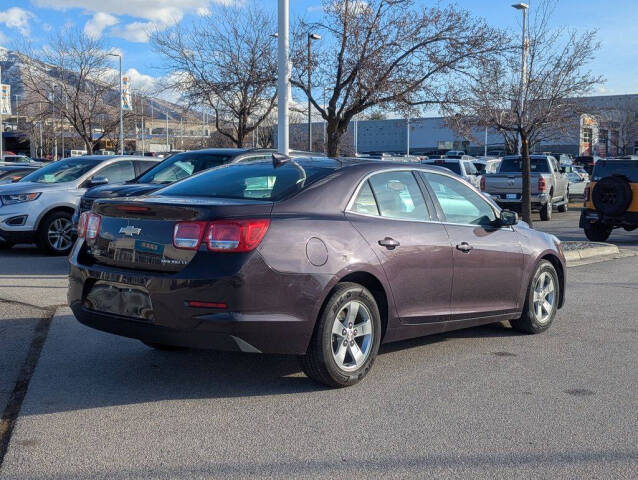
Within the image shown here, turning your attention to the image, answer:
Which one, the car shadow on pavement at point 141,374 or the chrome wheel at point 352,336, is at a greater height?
the chrome wheel at point 352,336

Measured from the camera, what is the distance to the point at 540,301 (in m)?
7.33

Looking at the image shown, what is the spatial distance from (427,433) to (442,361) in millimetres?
1776

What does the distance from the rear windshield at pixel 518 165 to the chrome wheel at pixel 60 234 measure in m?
15.0

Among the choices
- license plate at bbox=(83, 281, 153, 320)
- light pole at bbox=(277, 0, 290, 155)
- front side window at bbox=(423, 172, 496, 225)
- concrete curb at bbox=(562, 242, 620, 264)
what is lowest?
concrete curb at bbox=(562, 242, 620, 264)

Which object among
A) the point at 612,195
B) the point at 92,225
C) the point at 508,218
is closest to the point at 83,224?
the point at 92,225

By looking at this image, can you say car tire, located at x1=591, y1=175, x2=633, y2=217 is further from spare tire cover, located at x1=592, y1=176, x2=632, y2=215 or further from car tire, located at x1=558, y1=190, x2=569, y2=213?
car tire, located at x1=558, y1=190, x2=569, y2=213

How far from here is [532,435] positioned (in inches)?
176

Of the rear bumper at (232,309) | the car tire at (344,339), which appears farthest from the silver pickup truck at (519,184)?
the rear bumper at (232,309)

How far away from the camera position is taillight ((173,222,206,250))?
486 cm

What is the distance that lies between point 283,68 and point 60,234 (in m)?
4.58

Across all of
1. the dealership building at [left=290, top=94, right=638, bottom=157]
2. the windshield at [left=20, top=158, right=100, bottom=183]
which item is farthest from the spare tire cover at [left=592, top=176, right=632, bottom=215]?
the dealership building at [left=290, top=94, right=638, bottom=157]

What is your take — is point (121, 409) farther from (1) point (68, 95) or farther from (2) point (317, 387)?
(1) point (68, 95)

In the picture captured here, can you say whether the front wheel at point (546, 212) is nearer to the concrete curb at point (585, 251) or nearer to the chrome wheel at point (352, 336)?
the concrete curb at point (585, 251)

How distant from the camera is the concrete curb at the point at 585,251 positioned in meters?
13.4
